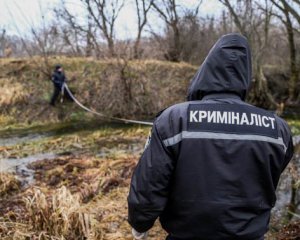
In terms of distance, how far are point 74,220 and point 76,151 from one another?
5448mm

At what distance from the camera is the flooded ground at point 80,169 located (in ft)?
17.9

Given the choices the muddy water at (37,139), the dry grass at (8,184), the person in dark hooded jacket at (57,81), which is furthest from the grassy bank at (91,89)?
the dry grass at (8,184)

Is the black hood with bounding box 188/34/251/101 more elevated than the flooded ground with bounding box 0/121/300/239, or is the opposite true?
the black hood with bounding box 188/34/251/101

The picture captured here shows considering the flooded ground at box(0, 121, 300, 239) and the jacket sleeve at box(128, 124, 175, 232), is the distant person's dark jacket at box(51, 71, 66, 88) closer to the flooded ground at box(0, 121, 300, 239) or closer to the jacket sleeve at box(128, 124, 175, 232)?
the flooded ground at box(0, 121, 300, 239)

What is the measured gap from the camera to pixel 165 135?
2.21 m

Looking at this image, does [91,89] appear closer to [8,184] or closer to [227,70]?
[8,184]

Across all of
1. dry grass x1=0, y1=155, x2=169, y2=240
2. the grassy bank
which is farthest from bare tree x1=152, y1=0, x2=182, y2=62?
dry grass x1=0, y1=155, x2=169, y2=240

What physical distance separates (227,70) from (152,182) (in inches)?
30.7

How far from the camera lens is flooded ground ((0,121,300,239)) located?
5.45m

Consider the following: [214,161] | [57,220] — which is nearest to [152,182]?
[214,161]

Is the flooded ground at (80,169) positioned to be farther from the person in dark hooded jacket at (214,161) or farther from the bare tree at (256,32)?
the bare tree at (256,32)

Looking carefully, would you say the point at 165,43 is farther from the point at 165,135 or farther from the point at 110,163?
the point at 165,135

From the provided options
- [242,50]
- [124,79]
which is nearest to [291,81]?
[124,79]

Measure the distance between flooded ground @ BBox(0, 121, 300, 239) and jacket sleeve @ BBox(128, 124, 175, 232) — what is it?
2681 mm
